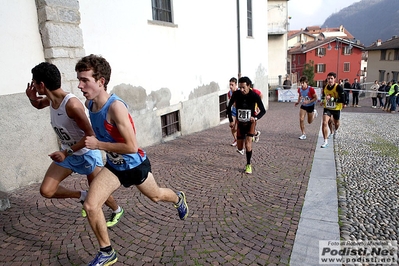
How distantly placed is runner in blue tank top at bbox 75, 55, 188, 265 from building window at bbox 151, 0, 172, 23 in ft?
20.6

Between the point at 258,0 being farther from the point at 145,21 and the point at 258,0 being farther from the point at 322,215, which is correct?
the point at 322,215

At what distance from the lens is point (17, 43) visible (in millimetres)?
5117

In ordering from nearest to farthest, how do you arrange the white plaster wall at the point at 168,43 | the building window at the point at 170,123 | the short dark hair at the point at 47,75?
the short dark hair at the point at 47,75
the white plaster wall at the point at 168,43
the building window at the point at 170,123

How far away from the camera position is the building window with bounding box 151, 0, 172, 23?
8531mm

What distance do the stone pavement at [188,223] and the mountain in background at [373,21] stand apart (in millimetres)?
145619

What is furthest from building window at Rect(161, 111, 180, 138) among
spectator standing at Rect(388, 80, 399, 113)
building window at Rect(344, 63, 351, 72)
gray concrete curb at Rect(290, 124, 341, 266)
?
building window at Rect(344, 63, 351, 72)

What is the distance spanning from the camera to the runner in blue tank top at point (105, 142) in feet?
8.79

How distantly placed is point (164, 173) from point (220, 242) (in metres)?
2.77

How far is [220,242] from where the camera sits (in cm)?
339

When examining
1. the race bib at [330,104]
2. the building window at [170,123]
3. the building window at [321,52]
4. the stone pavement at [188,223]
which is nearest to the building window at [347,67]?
the building window at [321,52]

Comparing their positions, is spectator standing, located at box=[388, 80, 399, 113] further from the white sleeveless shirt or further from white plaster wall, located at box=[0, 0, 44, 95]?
the white sleeveless shirt

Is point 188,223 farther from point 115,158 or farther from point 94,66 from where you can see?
point 94,66

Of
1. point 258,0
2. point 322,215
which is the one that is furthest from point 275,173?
point 258,0

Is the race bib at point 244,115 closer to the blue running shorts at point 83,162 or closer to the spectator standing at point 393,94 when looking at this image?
the blue running shorts at point 83,162
